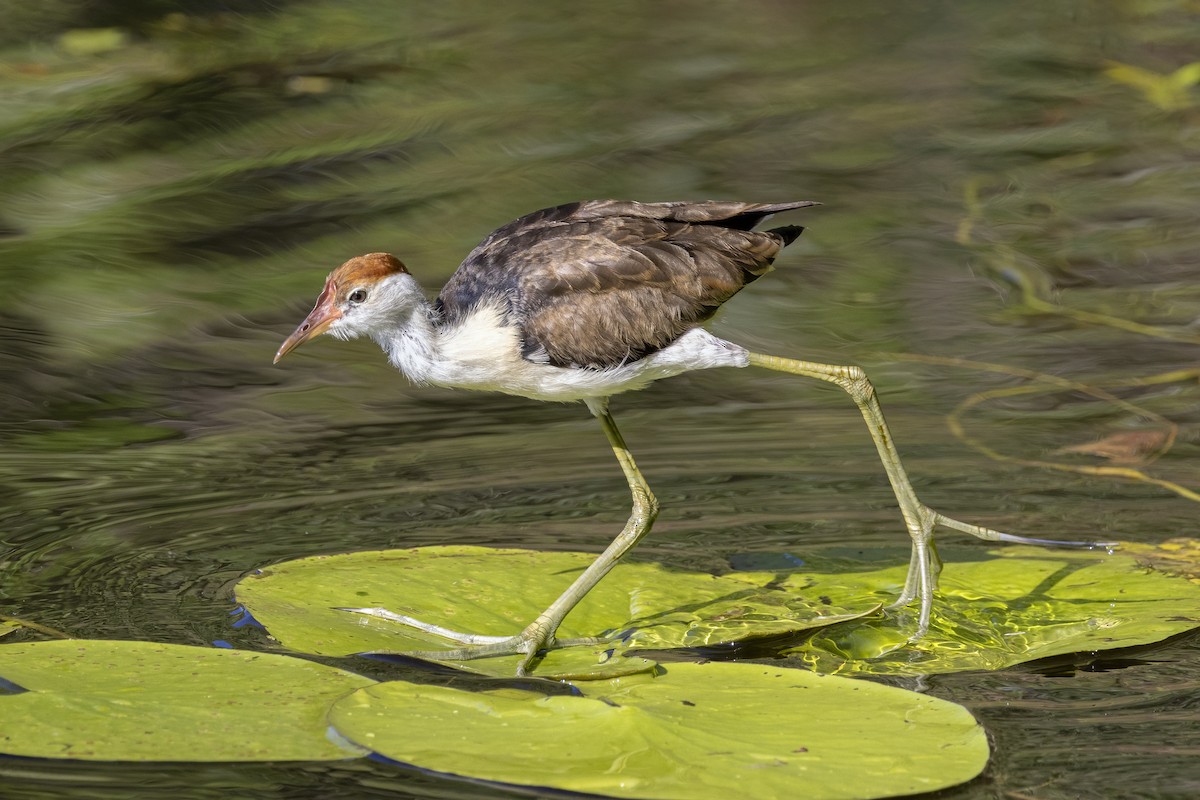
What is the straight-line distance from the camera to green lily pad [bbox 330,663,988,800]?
14.2ft

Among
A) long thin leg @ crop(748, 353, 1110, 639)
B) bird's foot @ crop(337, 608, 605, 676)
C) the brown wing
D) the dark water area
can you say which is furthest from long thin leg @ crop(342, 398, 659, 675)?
long thin leg @ crop(748, 353, 1110, 639)

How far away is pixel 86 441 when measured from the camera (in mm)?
7879

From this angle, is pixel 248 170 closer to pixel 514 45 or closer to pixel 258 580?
pixel 514 45

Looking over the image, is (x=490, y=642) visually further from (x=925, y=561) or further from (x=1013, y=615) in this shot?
(x=1013, y=615)

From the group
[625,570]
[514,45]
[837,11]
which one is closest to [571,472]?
[625,570]

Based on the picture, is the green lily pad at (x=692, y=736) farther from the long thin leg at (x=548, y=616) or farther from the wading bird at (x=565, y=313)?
the wading bird at (x=565, y=313)

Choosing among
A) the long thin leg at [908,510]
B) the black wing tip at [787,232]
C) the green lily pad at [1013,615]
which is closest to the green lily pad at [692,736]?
the green lily pad at [1013,615]

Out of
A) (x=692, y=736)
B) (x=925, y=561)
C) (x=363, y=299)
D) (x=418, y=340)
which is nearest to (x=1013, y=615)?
(x=925, y=561)

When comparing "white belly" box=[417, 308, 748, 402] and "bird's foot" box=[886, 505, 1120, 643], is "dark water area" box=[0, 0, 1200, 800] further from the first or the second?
"white belly" box=[417, 308, 748, 402]

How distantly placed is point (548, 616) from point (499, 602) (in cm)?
35

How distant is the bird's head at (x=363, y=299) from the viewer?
223 inches

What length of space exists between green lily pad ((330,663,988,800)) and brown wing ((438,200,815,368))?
1.21 metres

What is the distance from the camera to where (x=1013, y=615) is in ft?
19.2

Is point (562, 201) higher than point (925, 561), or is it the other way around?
point (562, 201)
